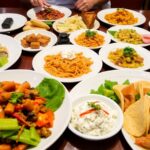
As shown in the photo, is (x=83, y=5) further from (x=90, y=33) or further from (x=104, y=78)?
(x=104, y=78)

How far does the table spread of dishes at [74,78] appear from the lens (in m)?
1.46

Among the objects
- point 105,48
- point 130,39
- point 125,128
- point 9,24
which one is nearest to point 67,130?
point 125,128

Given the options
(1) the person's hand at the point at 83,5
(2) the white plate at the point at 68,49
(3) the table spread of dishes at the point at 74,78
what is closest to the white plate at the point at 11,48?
(3) the table spread of dishes at the point at 74,78

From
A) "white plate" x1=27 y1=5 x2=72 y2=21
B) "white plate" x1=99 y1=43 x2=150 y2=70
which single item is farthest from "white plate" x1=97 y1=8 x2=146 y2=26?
"white plate" x1=99 y1=43 x2=150 y2=70

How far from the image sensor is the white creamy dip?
4.84 ft

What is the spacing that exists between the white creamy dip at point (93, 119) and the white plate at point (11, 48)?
2.46ft

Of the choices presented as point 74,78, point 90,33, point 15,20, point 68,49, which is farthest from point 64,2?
point 74,78

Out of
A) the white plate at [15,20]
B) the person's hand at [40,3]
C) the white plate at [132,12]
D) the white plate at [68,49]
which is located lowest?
the white plate at [132,12]

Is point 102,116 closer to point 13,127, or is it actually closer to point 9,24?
point 13,127

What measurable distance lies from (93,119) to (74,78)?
0.54 meters

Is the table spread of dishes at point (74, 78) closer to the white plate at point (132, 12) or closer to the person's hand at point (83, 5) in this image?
the white plate at point (132, 12)

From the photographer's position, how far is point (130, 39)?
2.57m

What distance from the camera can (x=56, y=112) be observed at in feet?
5.32

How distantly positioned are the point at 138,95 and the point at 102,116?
1.09ft
